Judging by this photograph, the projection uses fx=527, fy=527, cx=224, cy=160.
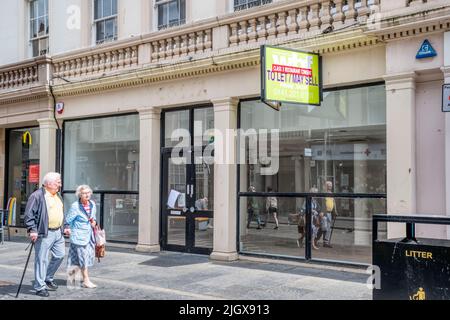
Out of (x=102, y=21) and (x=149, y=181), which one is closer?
(x=149, y=181)

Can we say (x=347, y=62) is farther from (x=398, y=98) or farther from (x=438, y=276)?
(x=438, y=276)

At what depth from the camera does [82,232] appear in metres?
7.94

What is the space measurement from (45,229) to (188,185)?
429 cm

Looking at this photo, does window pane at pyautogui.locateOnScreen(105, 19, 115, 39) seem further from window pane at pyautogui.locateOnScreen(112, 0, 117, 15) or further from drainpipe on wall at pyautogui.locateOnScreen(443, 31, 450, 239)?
drainpipe on wall at pyautogui.locateOnScreen(443, 31, 450, 239)

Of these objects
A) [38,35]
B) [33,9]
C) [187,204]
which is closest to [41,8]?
[33,9]

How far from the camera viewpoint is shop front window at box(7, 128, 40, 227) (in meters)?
15.8

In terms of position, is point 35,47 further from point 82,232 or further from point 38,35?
point 82,232

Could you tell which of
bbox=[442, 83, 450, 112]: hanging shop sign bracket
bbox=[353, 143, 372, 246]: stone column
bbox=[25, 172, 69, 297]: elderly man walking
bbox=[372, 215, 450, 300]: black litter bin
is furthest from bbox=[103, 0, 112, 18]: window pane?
bbox=[372, 215, 450, 300]: black litter bin

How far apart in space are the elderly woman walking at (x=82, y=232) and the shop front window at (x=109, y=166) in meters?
4.38

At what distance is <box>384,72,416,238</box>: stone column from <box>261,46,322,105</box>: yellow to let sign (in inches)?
53.1

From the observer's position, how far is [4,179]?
16250 mm

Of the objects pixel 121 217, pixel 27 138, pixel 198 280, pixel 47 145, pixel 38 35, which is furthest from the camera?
pixel 27 138
